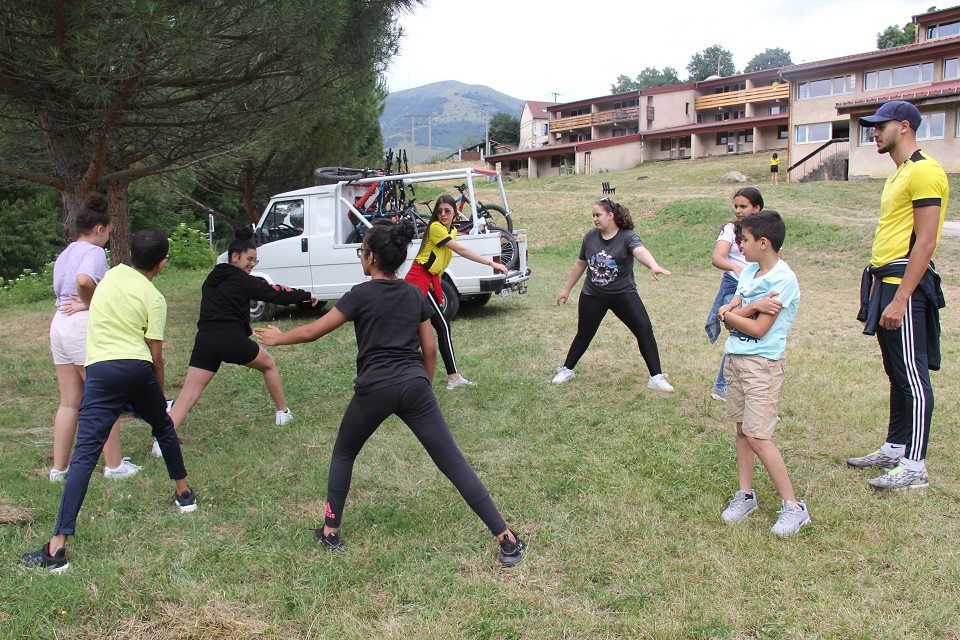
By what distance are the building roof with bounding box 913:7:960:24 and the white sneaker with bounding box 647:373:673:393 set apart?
37.9 metres

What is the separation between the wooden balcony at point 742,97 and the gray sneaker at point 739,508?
51803 mm

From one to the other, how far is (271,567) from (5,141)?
7.82m

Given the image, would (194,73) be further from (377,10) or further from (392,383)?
(392,383)

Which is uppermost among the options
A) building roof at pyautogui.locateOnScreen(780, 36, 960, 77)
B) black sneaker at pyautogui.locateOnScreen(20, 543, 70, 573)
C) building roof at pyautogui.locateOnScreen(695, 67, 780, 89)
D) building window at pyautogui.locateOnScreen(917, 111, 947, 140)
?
building roof at pyautogui.locateOnScreen(695, 67, 780, 89)

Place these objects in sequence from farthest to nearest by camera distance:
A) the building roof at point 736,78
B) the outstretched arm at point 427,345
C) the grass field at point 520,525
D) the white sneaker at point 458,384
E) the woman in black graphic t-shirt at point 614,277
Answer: the building roof at point 736,78 < the white sneaker at point 458,384 < the woman in black graphic t-shirt at point 614,277 < the outstretched arm at point 427,345 < the grass field at point 520,525

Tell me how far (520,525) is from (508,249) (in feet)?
24.9

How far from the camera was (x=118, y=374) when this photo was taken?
3.61m

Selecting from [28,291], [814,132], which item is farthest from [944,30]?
[28,291]

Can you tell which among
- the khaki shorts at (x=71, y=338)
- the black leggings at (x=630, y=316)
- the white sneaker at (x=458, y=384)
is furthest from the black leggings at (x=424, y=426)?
the white sneaker at (x=458, y=384)

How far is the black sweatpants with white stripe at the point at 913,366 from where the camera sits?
4012mm

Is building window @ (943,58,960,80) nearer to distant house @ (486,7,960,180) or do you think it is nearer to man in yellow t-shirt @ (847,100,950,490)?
distant house @ (486,7,960,180)

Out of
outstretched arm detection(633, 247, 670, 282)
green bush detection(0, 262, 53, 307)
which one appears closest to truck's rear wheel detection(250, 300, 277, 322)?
green bush detection(0, 262, 53, 307)

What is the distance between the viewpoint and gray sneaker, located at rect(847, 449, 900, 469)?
14.3 ft

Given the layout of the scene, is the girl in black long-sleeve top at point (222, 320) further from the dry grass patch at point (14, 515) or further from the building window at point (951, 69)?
the building window at point (951, 69)
